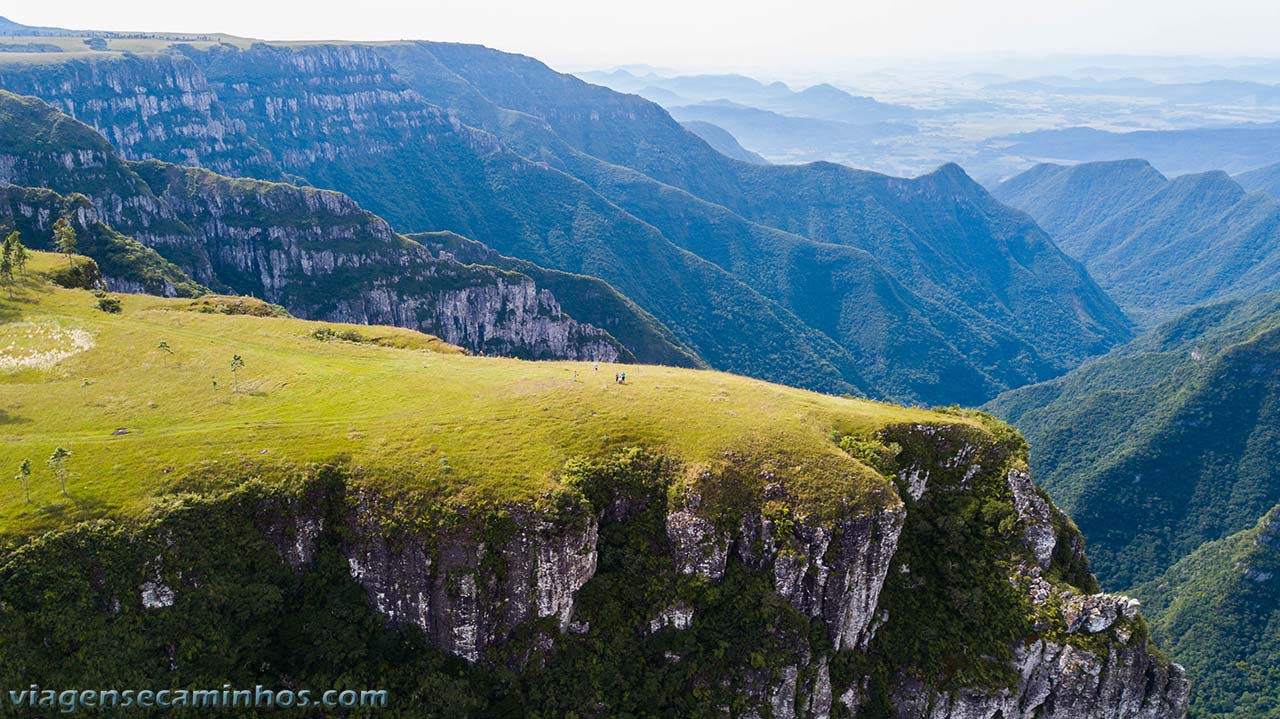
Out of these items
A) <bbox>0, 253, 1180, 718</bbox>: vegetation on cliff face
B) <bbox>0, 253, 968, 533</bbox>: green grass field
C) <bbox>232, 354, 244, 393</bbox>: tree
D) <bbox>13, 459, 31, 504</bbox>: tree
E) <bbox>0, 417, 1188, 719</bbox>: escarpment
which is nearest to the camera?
<bbox>0, 253, 1180, 718</bbox>: vegetation on cliff face

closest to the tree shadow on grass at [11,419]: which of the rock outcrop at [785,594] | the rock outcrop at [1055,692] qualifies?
the rock outcrop at [785,594]

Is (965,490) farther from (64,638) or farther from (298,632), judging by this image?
(64,638)

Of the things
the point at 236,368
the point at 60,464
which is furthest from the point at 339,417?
the point at 60,464

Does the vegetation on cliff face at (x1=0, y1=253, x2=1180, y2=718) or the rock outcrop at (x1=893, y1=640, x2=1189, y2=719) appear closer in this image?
the vegetation on cliff face at (x1=0, y1=253, x2=1180, y2=718)

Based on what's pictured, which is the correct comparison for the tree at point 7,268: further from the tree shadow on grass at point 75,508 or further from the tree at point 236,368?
the tree shadow on grass at point 75,508

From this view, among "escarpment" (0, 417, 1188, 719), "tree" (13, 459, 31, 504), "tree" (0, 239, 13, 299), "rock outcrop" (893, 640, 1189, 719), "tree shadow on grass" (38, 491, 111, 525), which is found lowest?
"rock outcrop" (893, 640, 1189, 719)

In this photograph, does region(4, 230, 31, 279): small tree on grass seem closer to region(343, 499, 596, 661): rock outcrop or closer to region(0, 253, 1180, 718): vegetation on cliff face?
region(0, 253, 1180, 718): vegetation on cliff face

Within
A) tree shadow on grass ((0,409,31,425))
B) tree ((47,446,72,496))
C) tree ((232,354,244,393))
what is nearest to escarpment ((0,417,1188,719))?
tree ((47,446,72,496))

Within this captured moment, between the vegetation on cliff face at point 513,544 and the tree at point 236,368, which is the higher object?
the tree at point 236,368
